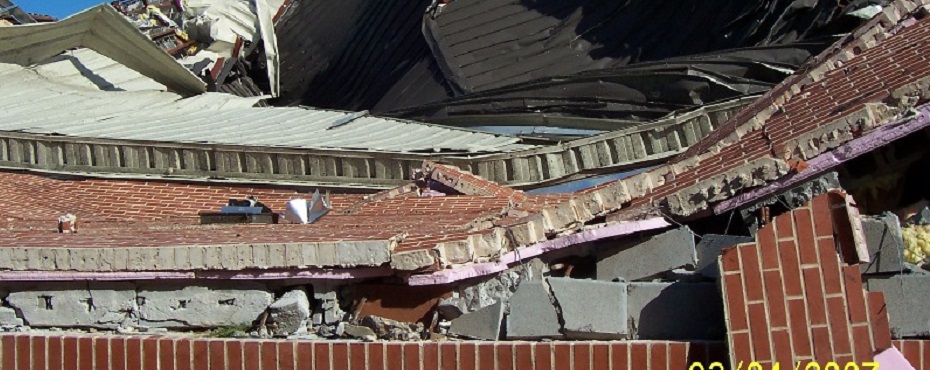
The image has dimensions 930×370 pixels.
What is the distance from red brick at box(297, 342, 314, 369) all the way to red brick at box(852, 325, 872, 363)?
1.98 meters

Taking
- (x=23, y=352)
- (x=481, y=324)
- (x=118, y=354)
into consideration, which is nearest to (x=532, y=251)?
(x=481, y=324)

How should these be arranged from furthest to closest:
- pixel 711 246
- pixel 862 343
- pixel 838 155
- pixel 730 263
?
1. pixel 838 155
2. pixel 711 246
3. pixel 730 263
4. pixel 862 343

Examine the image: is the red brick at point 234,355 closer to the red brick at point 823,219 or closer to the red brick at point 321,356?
the red brick at point 321,356

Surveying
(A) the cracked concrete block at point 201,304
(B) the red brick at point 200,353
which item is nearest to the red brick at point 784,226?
(A) the cracked concrete block at point 201,304

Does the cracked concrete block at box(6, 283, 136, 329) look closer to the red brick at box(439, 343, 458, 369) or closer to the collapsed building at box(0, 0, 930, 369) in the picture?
the collapsed building at box(0, 0, 930, 369)

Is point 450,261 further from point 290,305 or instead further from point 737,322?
point 737,322

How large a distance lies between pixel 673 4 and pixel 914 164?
23.6 ft

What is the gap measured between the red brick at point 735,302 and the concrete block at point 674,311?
0.67ft

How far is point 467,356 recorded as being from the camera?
4469 mm

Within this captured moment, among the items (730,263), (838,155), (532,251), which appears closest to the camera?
(730,263)

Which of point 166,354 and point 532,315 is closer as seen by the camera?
point 532,315

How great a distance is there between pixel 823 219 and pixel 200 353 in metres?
2.40

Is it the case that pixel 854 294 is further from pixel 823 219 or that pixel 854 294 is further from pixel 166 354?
pixel 166 354

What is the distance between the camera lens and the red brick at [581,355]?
4.38 metres
